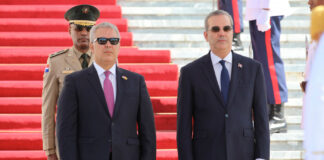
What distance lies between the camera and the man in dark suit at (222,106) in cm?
436

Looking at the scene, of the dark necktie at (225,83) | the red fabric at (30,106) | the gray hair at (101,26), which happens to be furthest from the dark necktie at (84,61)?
the red fabric at (30,106)

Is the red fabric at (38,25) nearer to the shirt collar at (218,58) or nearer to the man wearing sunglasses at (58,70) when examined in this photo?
the man wearing sunglasses at (58,70)

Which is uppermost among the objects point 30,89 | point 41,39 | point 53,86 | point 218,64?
point 41,39

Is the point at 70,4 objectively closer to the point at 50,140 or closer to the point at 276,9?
the point at 276,9

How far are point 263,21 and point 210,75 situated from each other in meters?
1.76

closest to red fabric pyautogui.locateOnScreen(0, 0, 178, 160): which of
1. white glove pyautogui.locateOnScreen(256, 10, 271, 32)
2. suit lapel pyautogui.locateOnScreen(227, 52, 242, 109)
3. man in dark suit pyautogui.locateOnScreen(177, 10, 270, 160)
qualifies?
white glove pyautogui.locateOnScreen(256, 10, 271, 32)

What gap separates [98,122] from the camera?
4258 mm

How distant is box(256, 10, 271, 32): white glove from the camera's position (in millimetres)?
6023

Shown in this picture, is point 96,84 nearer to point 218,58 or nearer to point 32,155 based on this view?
point 218,58

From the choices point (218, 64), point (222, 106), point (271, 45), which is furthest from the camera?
point (271, 45)

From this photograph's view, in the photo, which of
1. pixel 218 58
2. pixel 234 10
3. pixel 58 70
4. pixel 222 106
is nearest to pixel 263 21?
pixel 234 10

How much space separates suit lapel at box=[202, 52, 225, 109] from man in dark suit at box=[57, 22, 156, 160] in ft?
1.28

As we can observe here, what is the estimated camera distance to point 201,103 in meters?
4.40

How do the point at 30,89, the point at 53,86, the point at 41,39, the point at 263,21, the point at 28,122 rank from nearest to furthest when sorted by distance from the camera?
the point at 53,86 < the point at 263,21 < the point at 28,122 < the point at 30,89 < the point at 41,39
